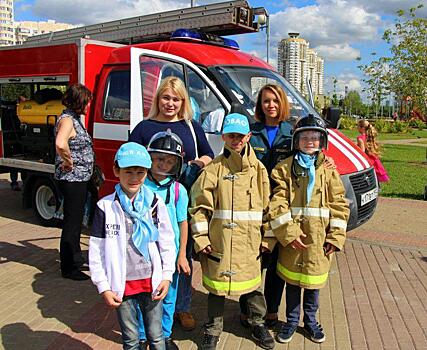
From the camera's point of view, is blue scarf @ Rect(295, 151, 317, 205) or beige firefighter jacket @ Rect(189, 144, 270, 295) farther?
blue scarf @ Rect(295, 151, 317, 205)

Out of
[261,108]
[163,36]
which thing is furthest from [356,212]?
[163,36]

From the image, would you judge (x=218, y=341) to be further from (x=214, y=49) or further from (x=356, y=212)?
(x=214, y=49)

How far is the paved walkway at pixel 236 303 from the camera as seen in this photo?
12.3 feet

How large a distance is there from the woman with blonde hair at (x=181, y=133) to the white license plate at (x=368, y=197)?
222cm

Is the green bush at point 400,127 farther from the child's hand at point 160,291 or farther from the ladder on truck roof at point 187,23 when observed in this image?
the child's hand at point 160,291

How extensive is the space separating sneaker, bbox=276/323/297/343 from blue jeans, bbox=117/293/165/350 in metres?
1.16

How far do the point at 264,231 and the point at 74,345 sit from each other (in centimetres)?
171

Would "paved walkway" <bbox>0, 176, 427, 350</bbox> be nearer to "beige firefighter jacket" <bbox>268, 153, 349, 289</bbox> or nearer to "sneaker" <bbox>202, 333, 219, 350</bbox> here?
"sneaker" <bbox>202, 333, 219, 350</bbox>

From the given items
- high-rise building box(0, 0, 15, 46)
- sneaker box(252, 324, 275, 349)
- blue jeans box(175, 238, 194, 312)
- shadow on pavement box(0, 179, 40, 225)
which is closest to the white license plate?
sneaker box(252, 324, 275, 349)

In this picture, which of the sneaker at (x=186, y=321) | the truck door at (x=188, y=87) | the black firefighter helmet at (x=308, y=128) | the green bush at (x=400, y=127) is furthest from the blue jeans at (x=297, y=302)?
the green bush at (x=400, y=127)

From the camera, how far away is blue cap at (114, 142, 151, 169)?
2662 millimetres

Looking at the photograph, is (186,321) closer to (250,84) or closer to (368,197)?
(368,197)

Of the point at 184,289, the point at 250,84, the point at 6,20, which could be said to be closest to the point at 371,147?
the point at 250,84

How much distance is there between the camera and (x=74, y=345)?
361 cm
